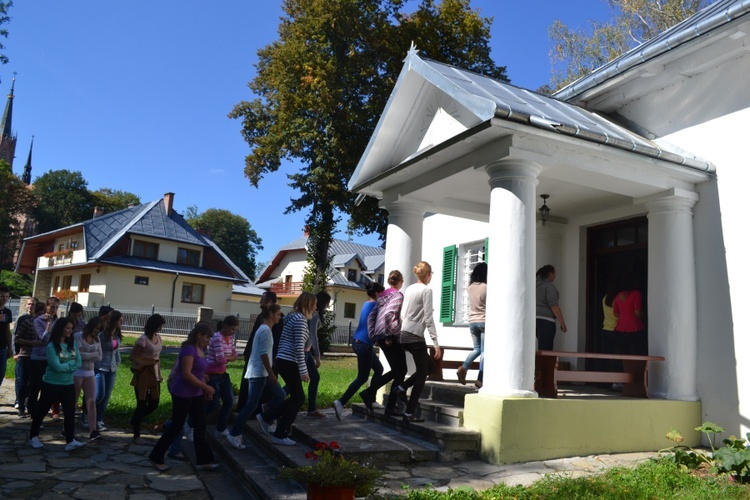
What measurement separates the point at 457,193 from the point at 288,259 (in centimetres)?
4332

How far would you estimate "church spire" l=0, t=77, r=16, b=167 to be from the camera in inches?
3509

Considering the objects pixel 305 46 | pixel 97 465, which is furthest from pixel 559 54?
pixel 97 465

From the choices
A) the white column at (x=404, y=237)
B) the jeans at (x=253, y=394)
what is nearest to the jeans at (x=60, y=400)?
the jeans at (x=253, y=394)

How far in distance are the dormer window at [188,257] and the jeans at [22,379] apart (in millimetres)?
29606

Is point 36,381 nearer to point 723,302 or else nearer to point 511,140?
point 511,140

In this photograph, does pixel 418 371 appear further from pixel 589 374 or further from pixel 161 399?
pixel 161 399

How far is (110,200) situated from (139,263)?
3033 centimetres

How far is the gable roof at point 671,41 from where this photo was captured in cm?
685

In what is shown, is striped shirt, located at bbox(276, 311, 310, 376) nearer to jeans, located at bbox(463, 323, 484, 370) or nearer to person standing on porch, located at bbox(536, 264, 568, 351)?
jeans, located at bbox(463, 323, 484, 370)

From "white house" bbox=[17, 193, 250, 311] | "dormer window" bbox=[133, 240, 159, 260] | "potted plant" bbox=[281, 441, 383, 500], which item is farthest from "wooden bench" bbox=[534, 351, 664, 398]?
"dormer window" bbox=[133, 240, 159, 260]

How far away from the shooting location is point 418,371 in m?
6.41

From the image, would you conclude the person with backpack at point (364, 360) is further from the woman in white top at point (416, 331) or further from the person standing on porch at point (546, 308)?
the person standing on porch at point (546, 308)

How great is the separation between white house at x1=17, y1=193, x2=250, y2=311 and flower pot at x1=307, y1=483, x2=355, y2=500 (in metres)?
31.7

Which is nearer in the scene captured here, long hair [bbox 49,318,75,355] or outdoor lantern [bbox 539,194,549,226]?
long hair [bbox 49,318,75,355]
